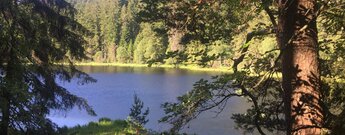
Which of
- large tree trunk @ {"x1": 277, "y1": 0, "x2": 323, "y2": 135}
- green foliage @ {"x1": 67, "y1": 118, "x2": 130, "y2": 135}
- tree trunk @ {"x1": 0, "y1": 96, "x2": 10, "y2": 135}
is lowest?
green foliage @ {"x1": 67, "y1": 118, "x2": 130, "y2": 135}

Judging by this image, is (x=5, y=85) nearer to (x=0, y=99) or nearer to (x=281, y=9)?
(x=0, y=99)

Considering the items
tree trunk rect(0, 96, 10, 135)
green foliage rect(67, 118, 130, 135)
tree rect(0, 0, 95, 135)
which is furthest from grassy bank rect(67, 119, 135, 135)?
tree trunk rect(0, 96, 10, 135)

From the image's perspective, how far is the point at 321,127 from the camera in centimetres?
314

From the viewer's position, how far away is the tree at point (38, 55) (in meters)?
7.98

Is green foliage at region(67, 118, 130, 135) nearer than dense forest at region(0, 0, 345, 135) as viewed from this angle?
No

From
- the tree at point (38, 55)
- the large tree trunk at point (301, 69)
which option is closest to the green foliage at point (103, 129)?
the tree at point (38, 55)

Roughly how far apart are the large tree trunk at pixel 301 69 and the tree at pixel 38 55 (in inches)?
185

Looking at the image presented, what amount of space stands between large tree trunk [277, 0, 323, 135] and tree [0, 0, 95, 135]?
469cm

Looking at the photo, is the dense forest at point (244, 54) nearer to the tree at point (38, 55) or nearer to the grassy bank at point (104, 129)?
the tree at point (38, 55)

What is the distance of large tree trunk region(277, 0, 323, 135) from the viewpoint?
3.13 m

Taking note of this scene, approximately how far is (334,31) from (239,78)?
110cm

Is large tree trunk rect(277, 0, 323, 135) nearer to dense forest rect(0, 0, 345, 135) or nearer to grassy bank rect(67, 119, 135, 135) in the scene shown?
dense forest rect(0, 0, 345, 135)

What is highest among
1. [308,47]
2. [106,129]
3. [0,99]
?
[308,47]

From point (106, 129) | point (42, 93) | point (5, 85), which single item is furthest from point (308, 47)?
point (106, 129)
